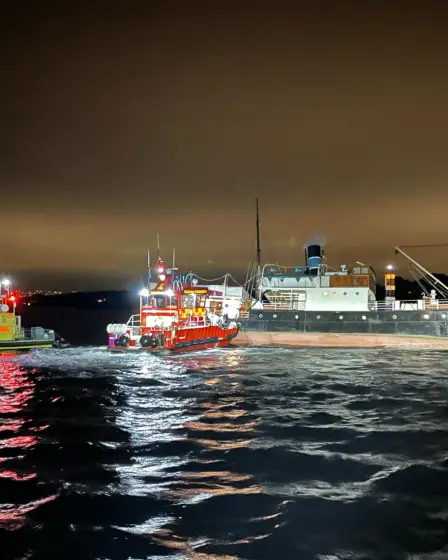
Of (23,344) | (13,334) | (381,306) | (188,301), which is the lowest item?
(23,344)

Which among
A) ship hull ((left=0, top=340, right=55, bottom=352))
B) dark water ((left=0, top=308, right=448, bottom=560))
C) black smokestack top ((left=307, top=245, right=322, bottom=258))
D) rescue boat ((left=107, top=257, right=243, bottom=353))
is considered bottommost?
dark water ((left=0, top=308, right=448, bottom=560))

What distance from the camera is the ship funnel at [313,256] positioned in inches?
2099

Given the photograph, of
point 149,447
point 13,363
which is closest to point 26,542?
point 149,447

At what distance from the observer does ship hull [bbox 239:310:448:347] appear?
42844mm

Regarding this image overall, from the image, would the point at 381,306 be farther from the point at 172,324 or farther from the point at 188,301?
the point at 172,324

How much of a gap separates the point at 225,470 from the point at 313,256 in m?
44.5

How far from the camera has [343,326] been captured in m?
45.3

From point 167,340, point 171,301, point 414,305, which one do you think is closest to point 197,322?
point 171,301

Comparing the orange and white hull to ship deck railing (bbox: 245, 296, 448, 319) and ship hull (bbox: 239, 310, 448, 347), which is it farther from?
ship deck railing (bbox: 245, 296, 448, 319)

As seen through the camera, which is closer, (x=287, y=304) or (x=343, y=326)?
(x=343, y=326)

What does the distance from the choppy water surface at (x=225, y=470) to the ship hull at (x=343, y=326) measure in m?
21.4

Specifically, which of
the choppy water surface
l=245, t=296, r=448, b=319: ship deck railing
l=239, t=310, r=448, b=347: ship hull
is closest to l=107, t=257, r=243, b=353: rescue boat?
l=239, t=310, r=448, b=347: ship hull

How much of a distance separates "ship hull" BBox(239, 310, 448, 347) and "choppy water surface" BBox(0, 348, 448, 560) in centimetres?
2139

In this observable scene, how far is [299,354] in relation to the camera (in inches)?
1393
